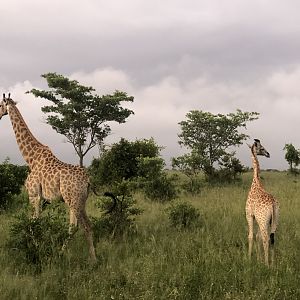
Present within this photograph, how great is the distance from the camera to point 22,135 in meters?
10.1

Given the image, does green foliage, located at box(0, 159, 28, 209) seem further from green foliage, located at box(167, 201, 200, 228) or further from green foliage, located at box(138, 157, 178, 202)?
green foliage, located at box(167, 201, 200, 228)

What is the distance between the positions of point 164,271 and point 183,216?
12.9 feet

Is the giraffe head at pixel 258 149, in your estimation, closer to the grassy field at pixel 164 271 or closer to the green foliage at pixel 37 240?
the grassy field at pixel 164 271

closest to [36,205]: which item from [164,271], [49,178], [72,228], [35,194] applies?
[35,194]

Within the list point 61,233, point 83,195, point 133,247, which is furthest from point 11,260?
point 133,247

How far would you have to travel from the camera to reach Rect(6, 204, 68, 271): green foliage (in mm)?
7785

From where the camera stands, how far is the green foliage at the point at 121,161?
786 inches

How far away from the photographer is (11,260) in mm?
7910

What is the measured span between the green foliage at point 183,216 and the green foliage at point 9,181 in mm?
5796

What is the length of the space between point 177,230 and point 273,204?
9.89 ft

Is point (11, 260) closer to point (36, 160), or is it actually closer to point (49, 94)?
point (36, 160)

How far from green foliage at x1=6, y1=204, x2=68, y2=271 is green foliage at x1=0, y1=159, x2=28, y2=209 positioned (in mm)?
6084

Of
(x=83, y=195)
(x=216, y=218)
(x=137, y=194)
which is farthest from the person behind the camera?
(x=137, y=194)

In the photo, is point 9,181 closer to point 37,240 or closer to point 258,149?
point 37,240
